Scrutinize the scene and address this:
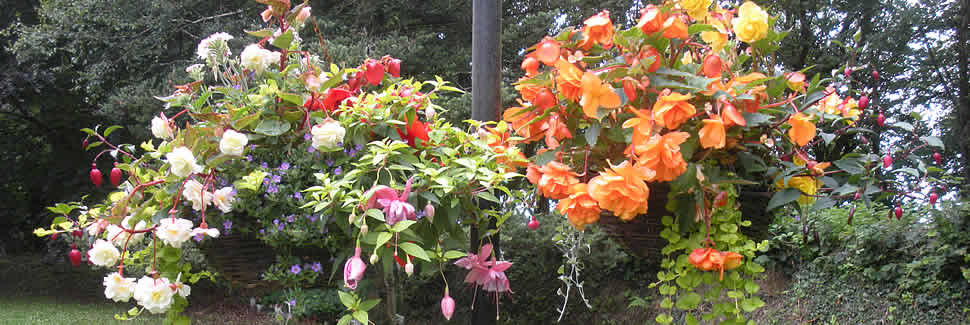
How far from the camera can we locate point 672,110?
0.85 m

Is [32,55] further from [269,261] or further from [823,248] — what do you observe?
[823,248]

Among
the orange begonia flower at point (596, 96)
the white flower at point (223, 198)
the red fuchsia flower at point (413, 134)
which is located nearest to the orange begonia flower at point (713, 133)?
the orange begonia flower at point (596, 96)

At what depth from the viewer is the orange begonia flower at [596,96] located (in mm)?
867

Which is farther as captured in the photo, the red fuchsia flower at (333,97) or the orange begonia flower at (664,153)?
the red fuchsia flower at (333,97)

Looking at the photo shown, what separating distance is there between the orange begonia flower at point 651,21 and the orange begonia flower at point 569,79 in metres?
0.12

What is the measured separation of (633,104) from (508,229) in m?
2.56

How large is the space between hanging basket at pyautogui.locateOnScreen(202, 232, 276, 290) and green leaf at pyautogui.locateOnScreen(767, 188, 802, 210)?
1042 mm

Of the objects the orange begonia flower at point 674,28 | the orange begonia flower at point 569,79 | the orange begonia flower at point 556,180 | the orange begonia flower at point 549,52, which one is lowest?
the orange begonia flower at point 556,180

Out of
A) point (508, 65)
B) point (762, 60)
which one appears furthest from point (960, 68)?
point (762, 60)

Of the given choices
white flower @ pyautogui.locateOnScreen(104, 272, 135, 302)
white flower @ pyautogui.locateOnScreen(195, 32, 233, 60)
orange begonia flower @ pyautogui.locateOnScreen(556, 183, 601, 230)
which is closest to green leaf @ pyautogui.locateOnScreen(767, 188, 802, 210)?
orange begonia flower @ pyautogui.locateOnScreen(556, 183, 601, 230)

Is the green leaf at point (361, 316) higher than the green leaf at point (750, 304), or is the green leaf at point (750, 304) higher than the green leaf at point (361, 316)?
the green leaf at point (361, 316)

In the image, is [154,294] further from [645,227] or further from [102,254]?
[645,227]

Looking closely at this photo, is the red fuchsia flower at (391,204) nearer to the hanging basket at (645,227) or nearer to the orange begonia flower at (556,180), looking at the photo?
the orange begonia flower at (556,180)

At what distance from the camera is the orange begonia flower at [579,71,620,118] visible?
0.87 metres
